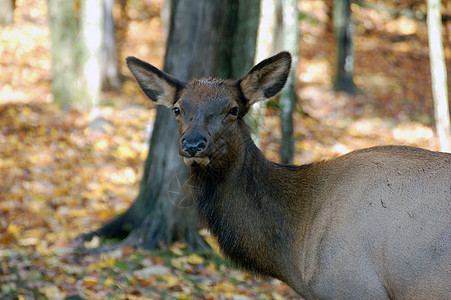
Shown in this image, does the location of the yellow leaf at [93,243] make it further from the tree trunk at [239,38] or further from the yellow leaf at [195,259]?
the tree trunk at [239,38]

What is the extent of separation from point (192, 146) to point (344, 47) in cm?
1469

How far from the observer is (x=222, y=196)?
16.1 feet

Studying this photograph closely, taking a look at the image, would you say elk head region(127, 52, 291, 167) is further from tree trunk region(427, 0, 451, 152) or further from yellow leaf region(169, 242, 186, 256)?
tree trunk region(427, 0, 451, 152)

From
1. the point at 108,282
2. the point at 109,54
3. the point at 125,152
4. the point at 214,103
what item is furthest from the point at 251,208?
the point at 109,54

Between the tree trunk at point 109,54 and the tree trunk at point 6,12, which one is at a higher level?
the tree trunk at point 6,12

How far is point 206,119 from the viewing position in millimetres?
4773

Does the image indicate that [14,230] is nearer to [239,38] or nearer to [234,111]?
[234,111]

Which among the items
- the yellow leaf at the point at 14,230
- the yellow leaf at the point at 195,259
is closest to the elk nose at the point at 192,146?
the yellow leaf at the point at 195,259

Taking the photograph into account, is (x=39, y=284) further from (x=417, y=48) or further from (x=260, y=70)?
(x=417, y=48)

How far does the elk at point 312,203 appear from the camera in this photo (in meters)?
3.80

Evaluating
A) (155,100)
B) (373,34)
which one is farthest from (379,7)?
(155,100)

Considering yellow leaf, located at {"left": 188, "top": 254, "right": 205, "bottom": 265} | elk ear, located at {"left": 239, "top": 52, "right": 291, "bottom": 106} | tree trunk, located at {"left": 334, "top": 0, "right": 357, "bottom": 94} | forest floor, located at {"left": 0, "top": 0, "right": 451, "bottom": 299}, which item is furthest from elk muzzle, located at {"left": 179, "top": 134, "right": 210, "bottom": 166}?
tree trunk, located at {"left": 334, "top": 0, "right": 357, "bottom": 94}

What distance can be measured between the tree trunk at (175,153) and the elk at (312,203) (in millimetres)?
1577

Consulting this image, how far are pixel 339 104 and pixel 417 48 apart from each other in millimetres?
7503
